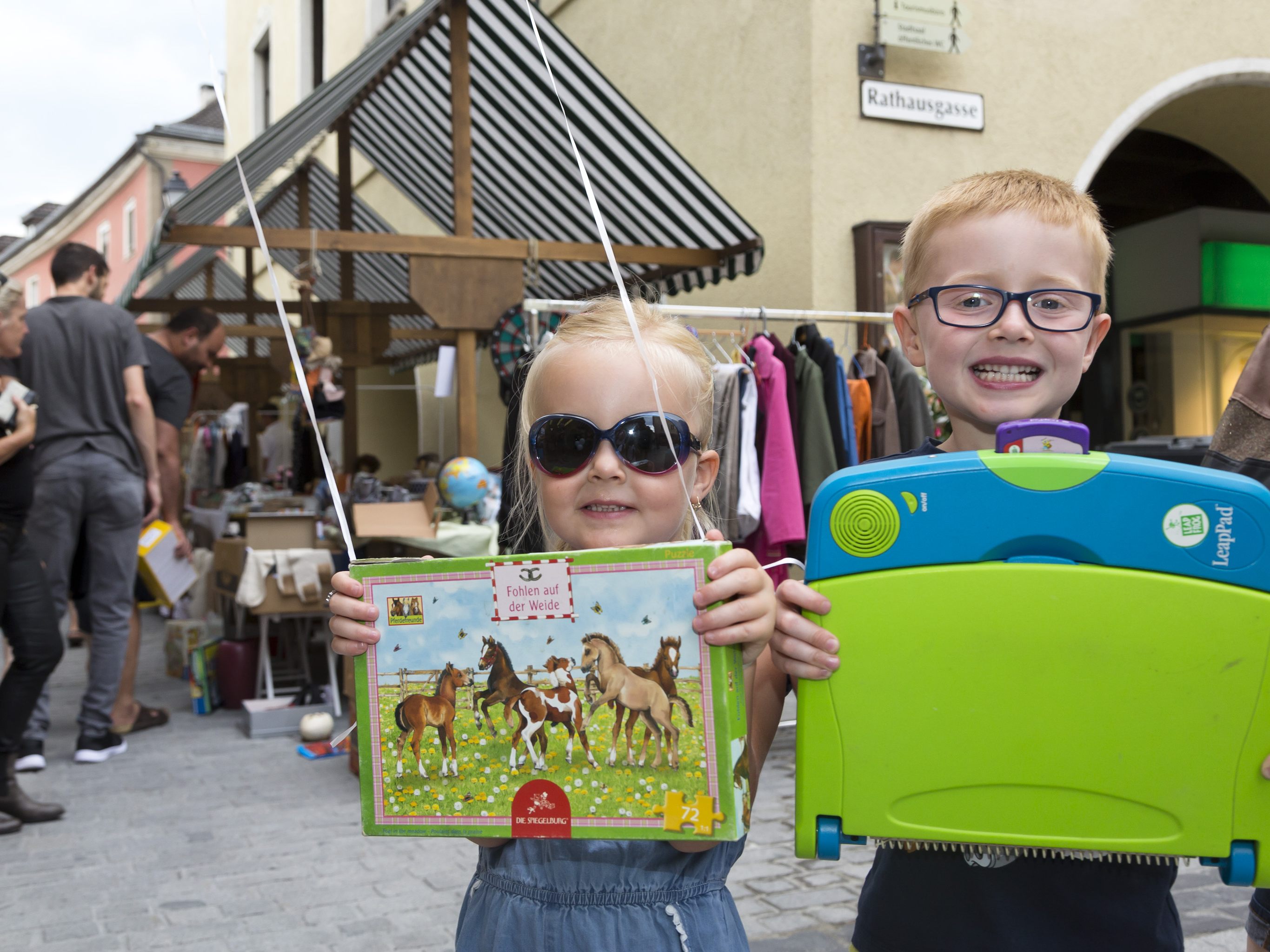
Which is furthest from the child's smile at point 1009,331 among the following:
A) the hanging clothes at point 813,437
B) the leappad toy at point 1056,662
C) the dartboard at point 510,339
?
the dartboard at point 510,339

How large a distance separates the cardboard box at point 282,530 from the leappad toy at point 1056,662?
5398 mm

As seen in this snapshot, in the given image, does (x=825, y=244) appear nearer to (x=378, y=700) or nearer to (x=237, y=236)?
(x=237, y=236)

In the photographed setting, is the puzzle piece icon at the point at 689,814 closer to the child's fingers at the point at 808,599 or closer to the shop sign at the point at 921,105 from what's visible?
the child's fingers at the point at 808,599

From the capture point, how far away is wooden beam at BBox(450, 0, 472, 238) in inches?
231

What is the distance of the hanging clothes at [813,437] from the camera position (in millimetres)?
4473

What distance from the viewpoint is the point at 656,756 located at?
1048 millimetres

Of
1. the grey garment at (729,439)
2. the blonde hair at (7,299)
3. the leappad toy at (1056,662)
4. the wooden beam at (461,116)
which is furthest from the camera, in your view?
the wooden beam at (461,116)

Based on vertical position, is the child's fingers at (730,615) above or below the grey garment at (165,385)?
below

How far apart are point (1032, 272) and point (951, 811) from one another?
0.64 meters

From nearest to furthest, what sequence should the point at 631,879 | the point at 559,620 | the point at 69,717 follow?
the point at 559,620
the point at 631,879
the point at 69,717

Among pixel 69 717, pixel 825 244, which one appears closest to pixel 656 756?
pixel 825 244

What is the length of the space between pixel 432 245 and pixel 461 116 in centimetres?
99

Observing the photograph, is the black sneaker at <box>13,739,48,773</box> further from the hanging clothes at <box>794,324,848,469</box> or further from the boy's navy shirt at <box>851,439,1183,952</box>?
the boy's navy shirt at <box>851,439,1183,952</box>

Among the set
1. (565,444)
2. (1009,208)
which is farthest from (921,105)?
(565,444)
